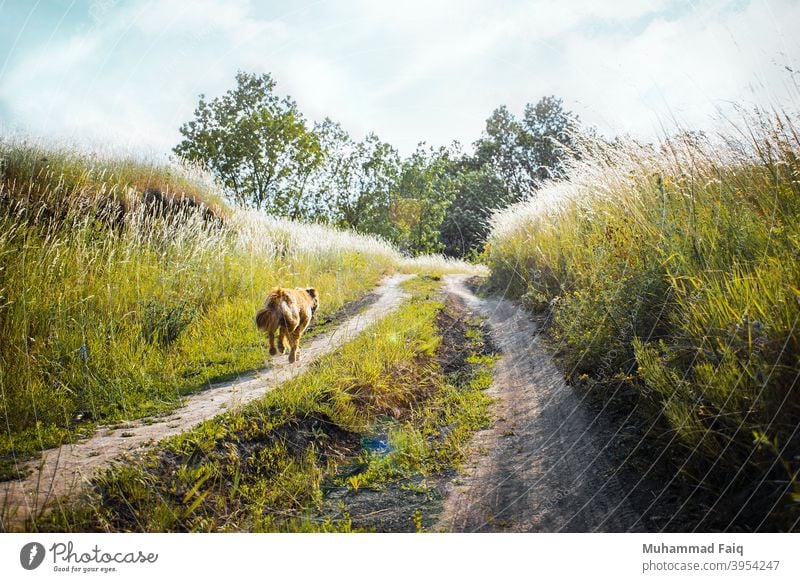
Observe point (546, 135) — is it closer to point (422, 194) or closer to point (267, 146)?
point (422, 194)

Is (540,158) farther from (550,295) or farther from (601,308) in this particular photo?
(601,308)

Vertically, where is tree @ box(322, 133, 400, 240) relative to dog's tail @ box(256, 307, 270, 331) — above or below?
above

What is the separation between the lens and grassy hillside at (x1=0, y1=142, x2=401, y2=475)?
10.5ft

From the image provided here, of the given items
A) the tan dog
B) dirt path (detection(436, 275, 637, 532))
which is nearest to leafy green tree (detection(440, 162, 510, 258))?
the tan dog

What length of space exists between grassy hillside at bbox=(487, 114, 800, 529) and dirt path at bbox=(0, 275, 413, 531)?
2.80 meters

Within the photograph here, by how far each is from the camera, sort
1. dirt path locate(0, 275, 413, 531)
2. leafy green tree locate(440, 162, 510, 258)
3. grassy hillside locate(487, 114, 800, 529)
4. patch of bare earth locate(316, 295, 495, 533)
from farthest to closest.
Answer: leafy green tree locate(440, 162, 510, 258)
patch of bare earth locate(316, 295, 495, 533)
dirt path locate(0, 275, 413, 531)
grassy hillside locate(487, 114, 800, 529)

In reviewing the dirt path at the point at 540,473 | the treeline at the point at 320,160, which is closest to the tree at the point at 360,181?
the treeline at the point at 320,160

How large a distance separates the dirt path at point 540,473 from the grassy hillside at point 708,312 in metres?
0.30

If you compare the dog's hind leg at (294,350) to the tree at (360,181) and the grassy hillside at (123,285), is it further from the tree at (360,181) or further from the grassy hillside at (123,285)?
the tree at (360,181)

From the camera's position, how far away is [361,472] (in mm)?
2939

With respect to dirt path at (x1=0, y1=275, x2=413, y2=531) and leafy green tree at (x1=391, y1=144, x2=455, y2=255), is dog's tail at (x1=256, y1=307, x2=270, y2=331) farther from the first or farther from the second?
leafy green tree at (x1=391, y1=144, x2=455, y2=255)

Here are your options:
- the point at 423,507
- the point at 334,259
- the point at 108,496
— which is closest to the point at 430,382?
the point at 423,507

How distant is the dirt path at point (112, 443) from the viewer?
6.66 ft
